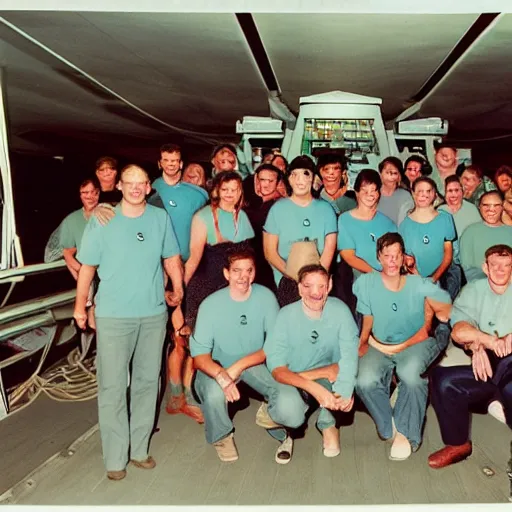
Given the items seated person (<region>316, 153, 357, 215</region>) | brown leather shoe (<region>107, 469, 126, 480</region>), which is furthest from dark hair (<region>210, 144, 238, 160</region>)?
brown leather shoe (<region>107, 469, 126, 480</region>)

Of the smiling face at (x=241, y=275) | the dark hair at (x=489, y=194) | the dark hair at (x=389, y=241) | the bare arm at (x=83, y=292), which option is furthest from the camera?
the dark hair at (x=489, y=194)

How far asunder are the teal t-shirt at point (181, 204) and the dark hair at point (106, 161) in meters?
0.18

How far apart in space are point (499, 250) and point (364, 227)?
1.74 ft

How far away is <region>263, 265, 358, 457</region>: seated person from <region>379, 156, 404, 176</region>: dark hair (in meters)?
0.55

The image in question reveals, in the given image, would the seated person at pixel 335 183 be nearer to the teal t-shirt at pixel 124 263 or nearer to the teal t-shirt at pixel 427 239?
the teal t-shirt at pixel 427 239

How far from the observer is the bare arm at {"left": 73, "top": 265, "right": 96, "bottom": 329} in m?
1.97

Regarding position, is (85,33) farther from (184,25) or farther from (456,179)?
(456,179)

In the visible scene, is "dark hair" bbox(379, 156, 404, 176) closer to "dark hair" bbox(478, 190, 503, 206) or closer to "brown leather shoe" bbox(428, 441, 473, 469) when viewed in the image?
"dark hair" bbox(478, 190, 503, 206)

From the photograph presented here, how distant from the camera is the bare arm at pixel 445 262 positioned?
2.34m

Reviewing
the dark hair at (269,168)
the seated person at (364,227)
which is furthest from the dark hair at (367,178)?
the dark hair at (269,168)

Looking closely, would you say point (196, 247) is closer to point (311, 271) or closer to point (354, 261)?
point (311, 271)

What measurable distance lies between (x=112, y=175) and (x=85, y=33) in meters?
0.55

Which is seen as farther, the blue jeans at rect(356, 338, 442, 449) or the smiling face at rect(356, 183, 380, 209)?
the smiling face at rect(356, 183, 380, 209)

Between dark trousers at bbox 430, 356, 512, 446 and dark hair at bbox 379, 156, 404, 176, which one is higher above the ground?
dark hair at bbox 379, 156, 404, 176
